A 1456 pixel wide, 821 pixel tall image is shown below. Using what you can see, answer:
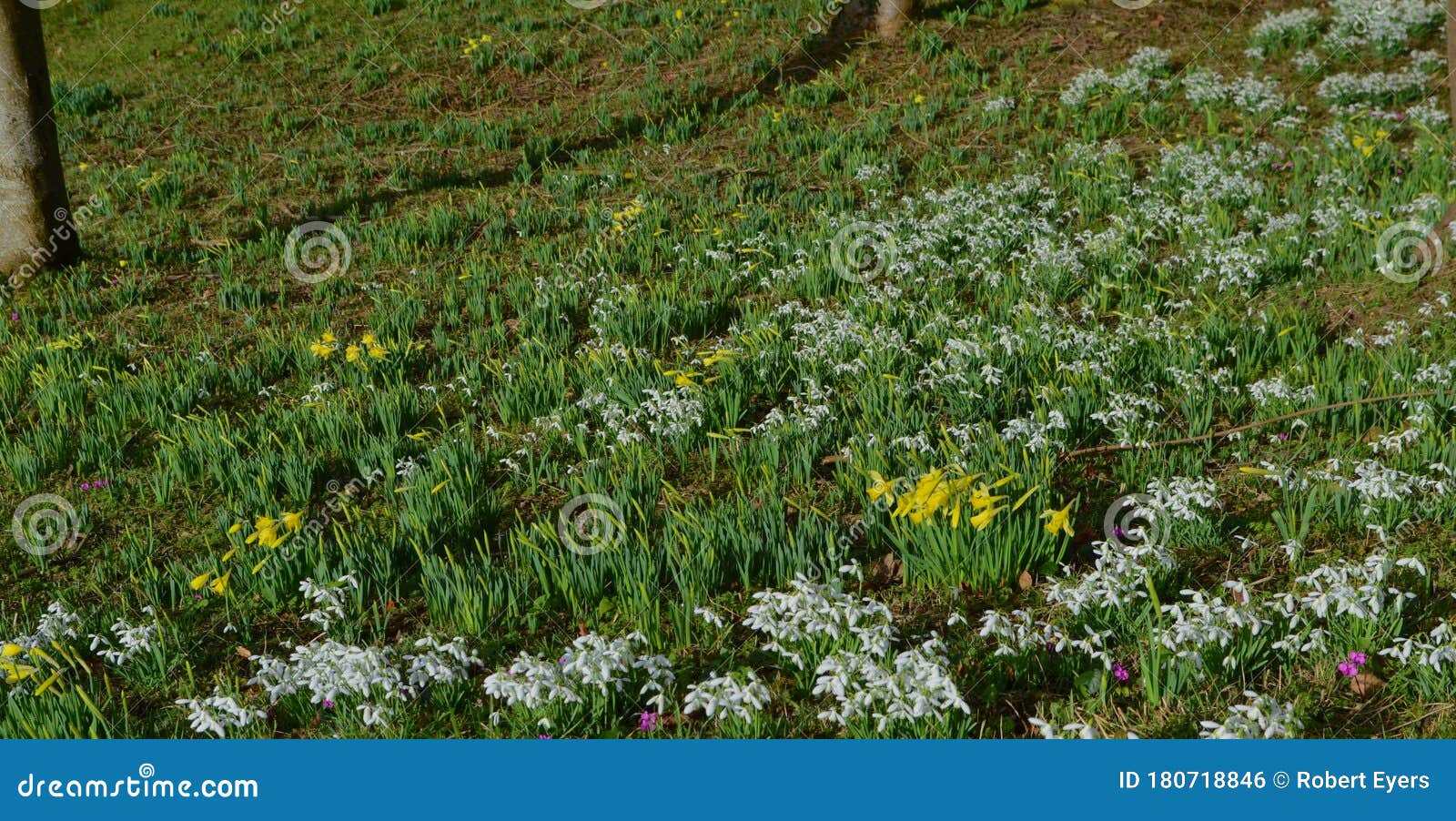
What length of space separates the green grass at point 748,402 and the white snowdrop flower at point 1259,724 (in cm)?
28

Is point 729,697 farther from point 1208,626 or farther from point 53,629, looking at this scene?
point 53,629

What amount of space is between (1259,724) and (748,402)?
8.74 feet

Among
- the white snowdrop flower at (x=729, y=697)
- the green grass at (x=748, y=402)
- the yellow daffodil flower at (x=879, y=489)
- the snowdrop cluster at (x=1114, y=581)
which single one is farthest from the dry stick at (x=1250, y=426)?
the white snowdrop flower at (x=729, y=697)

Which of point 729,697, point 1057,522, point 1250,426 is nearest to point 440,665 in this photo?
point 729,697


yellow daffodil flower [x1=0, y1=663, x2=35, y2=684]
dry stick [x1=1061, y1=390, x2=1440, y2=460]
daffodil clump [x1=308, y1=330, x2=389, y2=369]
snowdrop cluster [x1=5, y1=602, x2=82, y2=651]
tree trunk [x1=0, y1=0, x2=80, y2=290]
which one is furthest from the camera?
tree trunk [x1=0, y1=0, x2=80, y2=290]

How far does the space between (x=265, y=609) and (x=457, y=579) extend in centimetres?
73

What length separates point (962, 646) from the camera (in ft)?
10.2

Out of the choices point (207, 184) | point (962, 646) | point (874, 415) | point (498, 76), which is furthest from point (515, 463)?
point (498, 76)

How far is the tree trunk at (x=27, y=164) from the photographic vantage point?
6484 mm

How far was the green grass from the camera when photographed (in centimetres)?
298

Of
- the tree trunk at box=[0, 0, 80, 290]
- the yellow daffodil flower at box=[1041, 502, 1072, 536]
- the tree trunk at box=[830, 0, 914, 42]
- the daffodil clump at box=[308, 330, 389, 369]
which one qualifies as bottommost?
the yellow daffodil flower at box=[1041, 502, 1072, 536]

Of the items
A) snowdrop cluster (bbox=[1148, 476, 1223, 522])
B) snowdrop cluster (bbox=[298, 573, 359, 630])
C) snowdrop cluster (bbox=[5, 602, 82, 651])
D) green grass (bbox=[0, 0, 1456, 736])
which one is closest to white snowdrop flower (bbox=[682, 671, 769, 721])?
green grass (bbox=[0, 0, 1456, 736])

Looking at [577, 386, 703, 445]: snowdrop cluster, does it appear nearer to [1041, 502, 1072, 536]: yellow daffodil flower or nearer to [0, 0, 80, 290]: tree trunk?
[1041, 502, 1072, 536]: yellow daffodil flower

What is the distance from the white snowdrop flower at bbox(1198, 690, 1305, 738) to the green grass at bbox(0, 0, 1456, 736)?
0.91 feet
